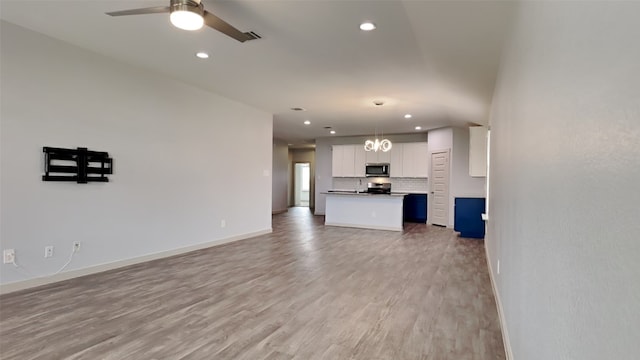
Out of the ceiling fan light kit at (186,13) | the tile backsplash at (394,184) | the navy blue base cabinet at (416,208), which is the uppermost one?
the ceiling fan light kit at (186,13)

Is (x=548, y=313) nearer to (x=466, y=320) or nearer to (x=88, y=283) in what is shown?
(x=466, y=320)

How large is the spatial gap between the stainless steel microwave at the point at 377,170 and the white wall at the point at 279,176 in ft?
10.9

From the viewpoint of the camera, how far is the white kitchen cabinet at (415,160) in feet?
32.9

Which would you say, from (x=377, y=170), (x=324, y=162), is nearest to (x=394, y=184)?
(x=377, y=170)

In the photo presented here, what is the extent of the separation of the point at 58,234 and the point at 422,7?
441 centimetres

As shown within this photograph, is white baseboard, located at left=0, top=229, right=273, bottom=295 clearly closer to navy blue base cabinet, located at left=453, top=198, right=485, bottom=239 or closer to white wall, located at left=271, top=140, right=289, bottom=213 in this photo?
navy blue base cabinet, located at left=453, top=198, right=485, bottom=239

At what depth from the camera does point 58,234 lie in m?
3.93

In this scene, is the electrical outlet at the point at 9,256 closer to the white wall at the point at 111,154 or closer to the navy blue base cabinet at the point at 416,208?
the white wall at the point at 111,154

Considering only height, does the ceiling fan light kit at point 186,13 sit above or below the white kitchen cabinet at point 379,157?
above

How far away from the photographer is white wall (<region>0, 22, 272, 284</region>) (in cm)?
361

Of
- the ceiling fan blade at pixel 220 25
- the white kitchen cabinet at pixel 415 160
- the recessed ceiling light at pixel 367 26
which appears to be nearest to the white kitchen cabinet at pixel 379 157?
the white kitchen cabinet at pixel 415 160

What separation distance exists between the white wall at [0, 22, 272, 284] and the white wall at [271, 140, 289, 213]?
5.41 meters

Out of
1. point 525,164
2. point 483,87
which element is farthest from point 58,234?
point 483,87

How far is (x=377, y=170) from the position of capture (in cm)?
1061
